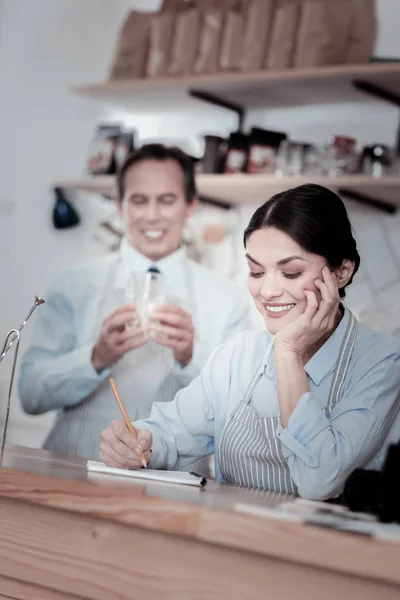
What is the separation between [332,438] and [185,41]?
2.06 meters

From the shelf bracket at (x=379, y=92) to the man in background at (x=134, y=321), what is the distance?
24.4 inches

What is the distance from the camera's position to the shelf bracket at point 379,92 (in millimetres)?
3053

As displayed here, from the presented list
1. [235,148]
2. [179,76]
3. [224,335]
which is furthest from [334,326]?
[179,76]

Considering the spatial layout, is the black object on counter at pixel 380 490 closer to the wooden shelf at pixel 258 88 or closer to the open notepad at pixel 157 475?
the open notepad at pixel 157 475

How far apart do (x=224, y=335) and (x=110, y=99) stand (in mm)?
1201

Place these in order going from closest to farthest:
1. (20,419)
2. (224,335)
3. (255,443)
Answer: (255,443) < (224,335) < (20,419)

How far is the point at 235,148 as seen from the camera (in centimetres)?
330

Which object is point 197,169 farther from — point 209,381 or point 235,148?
point 209,381

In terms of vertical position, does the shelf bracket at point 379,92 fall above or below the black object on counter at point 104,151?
above

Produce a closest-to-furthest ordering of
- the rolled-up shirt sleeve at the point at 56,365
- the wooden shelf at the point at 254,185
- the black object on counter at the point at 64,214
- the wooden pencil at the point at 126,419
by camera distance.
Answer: the wooden pencil at the point at 126,419, the wooden shelf at the point at 254,185, the rolled-up shirt sleeve at the point at 56,365, the black object on counter at the point at 64,214

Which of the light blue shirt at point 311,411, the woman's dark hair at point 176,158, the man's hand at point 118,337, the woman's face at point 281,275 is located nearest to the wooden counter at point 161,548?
the light blue shirt at point 311,411

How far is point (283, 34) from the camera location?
10.4 feet

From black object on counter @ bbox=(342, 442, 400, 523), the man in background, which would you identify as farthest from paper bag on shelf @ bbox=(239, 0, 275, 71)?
black object on counter @ bbox=(342, 442, 400, 523)

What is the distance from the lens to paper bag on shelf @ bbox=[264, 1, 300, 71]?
3.15 m
